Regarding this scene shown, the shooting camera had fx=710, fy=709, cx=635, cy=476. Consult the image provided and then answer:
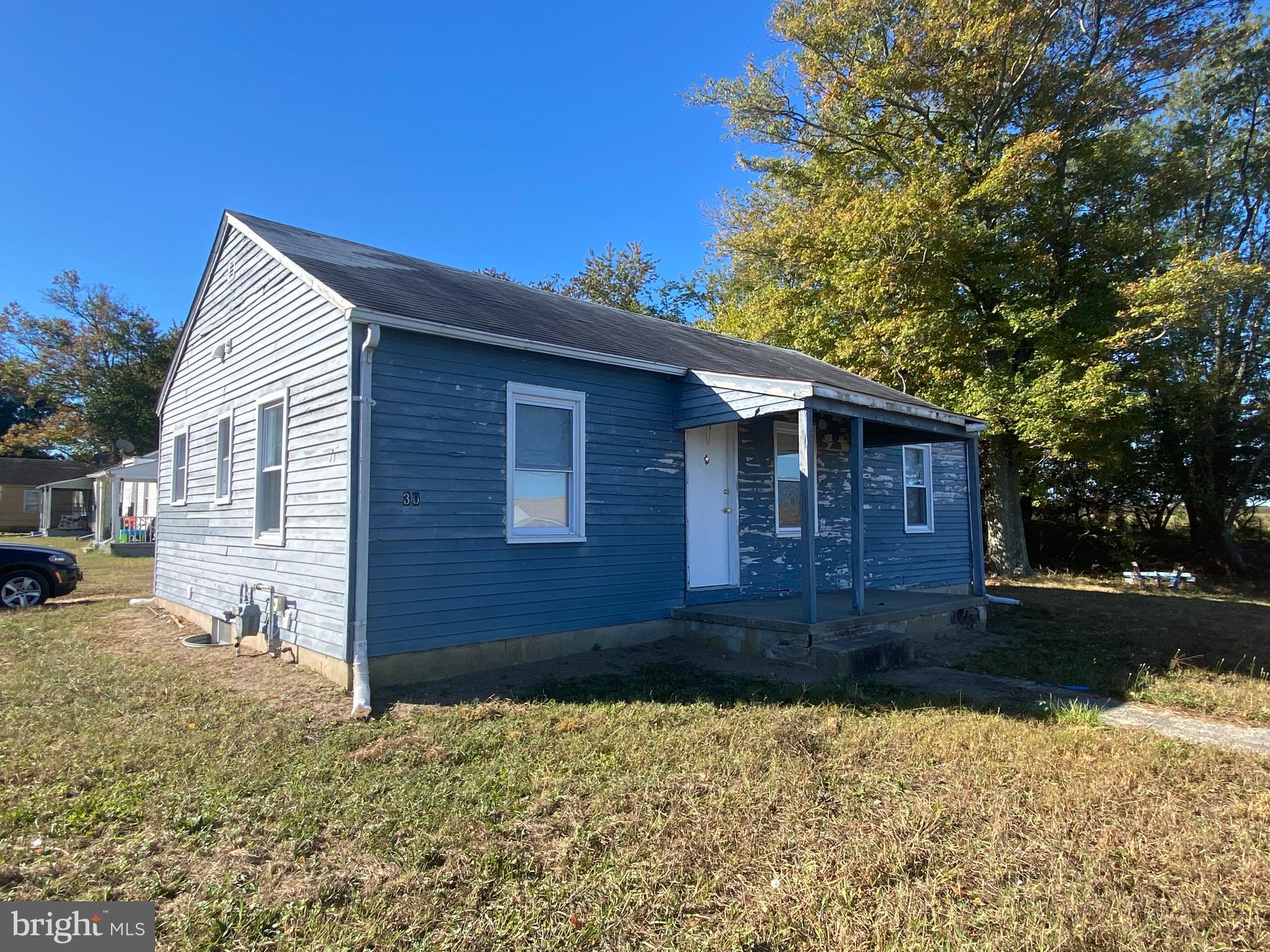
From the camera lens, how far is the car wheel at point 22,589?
11.1 meters

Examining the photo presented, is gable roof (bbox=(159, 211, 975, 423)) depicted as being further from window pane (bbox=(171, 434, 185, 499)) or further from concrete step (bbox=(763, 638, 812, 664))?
concrete step (bbox=(763, 638, 812, 664))

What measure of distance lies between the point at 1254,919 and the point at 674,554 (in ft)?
20.1

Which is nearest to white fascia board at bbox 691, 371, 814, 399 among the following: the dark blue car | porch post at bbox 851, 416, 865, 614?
porch post at bbox 851, 416, 865, 614

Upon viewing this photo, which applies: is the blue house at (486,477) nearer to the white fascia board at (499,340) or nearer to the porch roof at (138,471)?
the white fascia board at (499,340)

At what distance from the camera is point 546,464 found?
7.41m

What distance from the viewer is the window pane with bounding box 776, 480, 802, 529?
9812mm

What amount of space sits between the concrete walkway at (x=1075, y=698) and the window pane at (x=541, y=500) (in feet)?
11.8

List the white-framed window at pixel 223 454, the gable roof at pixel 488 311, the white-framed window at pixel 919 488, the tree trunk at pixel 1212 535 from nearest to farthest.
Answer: the gable roof at pixel 488 311 → the white-framed window at pixel 223 454 → the white-framed window at pixel 919 488 → the tree trunk at pixel 1212 535

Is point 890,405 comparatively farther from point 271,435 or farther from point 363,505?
point 271,435

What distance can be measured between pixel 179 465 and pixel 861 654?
10.4m

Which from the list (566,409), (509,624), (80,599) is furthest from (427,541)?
(80,599)

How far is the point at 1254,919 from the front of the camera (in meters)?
2.72

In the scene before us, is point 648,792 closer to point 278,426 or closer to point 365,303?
point 365,303

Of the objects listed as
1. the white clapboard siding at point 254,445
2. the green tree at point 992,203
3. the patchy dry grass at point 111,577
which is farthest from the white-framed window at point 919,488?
the patchy dry grass at point 111,577
